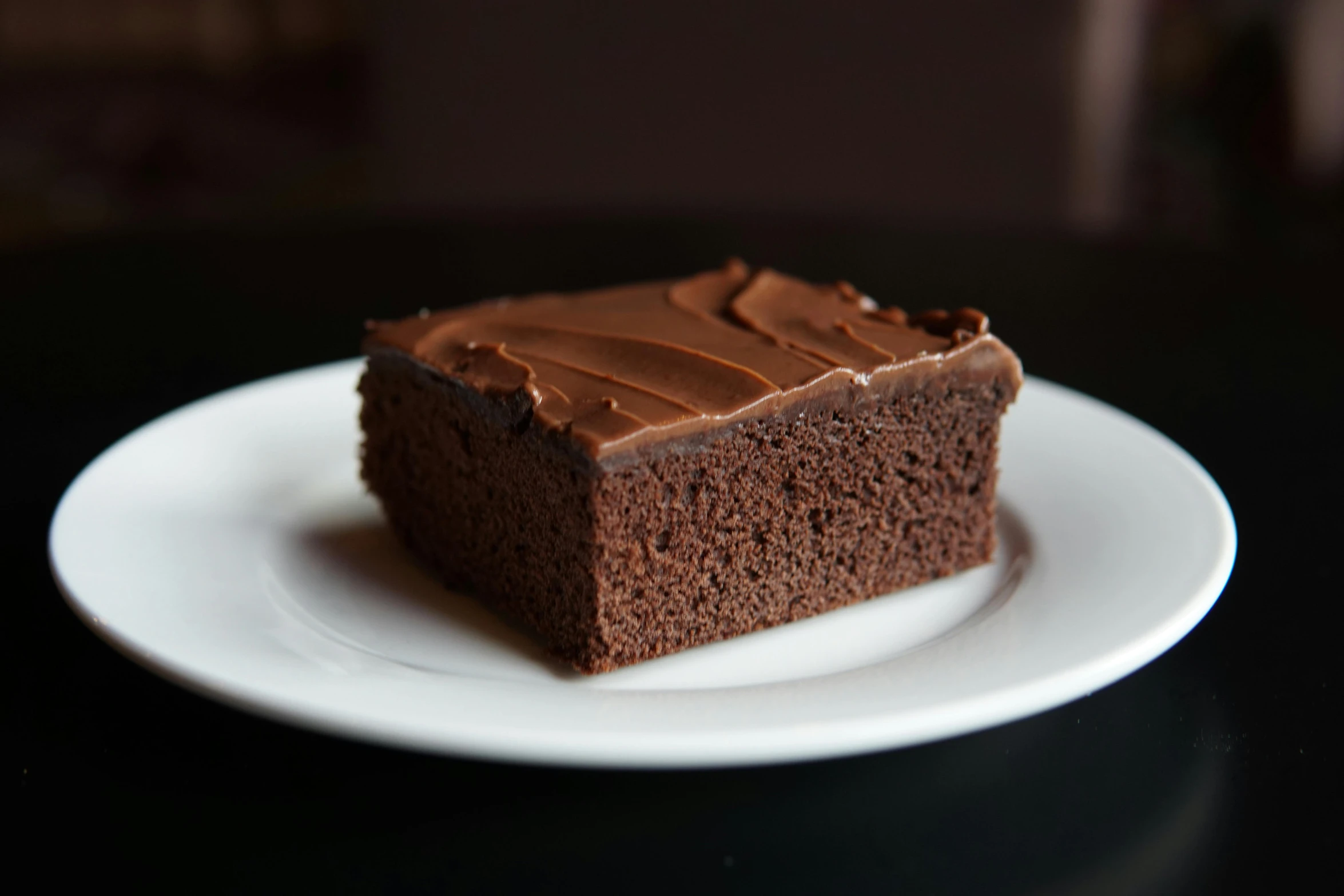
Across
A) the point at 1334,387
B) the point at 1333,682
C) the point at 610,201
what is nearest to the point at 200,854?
the point at 1333,682

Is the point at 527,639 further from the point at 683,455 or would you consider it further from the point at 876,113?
the point at 876,113

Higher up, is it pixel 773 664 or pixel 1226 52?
pixel 1226 52

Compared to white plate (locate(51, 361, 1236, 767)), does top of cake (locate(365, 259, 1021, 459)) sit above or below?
above

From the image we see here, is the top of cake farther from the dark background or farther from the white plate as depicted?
the dark background

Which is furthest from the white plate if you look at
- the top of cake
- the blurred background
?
the blurred background

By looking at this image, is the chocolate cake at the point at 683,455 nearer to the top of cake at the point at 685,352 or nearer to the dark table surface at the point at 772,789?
the top of cake at the point at 685,352

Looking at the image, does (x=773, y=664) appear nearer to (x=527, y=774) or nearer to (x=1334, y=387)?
(x=527, y=774)
